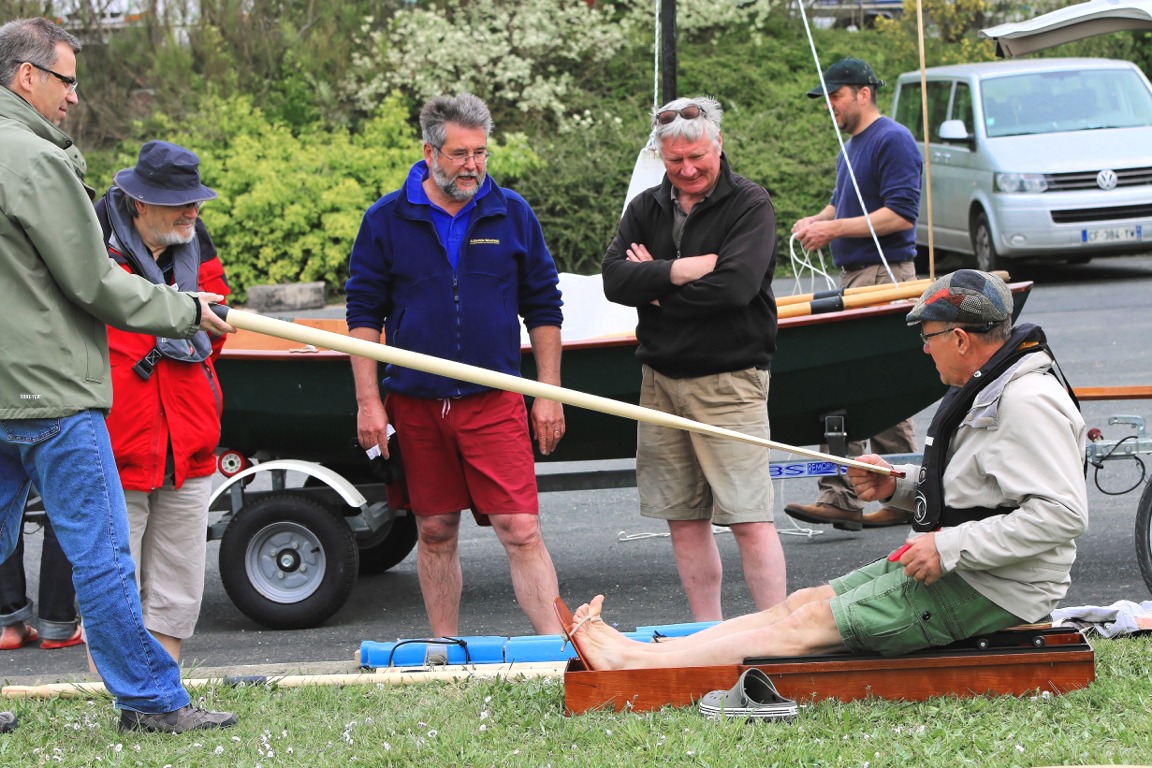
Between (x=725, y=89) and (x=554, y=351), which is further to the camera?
(x=725, y=89)

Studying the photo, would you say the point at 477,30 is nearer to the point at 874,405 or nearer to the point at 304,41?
the point at 304,41

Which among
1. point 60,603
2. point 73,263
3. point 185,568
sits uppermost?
point 73,263

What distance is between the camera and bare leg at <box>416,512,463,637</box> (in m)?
5.25

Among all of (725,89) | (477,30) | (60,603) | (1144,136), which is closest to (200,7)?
(477,30)

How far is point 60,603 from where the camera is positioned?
19.4 feet

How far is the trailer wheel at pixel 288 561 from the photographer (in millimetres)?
5973

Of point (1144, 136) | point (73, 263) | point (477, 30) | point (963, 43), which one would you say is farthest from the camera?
point (963, 43)

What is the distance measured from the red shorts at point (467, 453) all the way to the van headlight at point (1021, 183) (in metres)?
9.06

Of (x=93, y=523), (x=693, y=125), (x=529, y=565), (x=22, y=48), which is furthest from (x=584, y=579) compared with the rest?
(x=22, y=48)

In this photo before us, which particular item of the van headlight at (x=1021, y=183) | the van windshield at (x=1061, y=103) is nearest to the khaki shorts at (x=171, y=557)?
the van headlight at (x=1021, y=183)

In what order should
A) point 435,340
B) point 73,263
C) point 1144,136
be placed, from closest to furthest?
point 73,263 → point 435,340 → point 1144,136

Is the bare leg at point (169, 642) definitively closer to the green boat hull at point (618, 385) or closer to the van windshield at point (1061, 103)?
the green boat hull at point (618, 385)

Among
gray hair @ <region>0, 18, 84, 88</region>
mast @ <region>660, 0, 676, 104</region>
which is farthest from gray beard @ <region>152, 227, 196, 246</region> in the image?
mast @ <region>660, 0, 676, 104</region>

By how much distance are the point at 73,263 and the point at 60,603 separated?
255 cm
